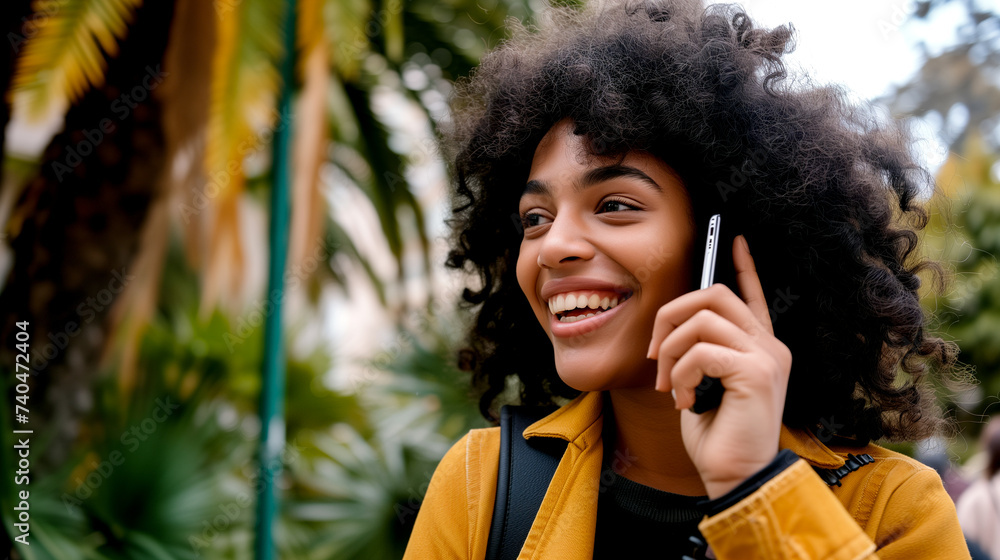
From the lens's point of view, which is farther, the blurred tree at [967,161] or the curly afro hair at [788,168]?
the blurred tree at [967,161]

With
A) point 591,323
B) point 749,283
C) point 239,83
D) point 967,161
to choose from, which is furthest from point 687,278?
point 967,161

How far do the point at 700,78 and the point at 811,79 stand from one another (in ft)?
1.20

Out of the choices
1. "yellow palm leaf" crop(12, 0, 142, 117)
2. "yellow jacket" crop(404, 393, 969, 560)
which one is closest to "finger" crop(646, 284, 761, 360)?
"yellow jacket" crop(404, 393, 969, 560)

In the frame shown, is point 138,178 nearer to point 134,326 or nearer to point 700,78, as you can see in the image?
point 134,326

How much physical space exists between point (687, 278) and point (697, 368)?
0.34m

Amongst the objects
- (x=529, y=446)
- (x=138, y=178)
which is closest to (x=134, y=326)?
(x=138, y=178)

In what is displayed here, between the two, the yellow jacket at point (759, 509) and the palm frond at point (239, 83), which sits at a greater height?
the palm frond at point (239, 83)

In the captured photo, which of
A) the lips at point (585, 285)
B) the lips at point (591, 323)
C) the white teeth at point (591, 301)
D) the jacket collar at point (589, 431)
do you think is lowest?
the jacket collar at point (589, 431)

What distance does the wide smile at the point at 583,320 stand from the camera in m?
1.64

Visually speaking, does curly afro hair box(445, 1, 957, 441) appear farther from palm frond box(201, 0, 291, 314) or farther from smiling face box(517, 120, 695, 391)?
palm frond box(201, 0, 291, 314)

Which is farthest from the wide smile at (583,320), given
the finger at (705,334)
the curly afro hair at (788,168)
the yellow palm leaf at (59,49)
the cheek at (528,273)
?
the yellow palm leaf at (59,49)

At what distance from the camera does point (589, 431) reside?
182cm

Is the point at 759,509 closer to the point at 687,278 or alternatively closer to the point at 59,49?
the point at 687,278

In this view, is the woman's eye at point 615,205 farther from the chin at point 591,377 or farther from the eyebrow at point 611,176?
the chin at point 591,377
